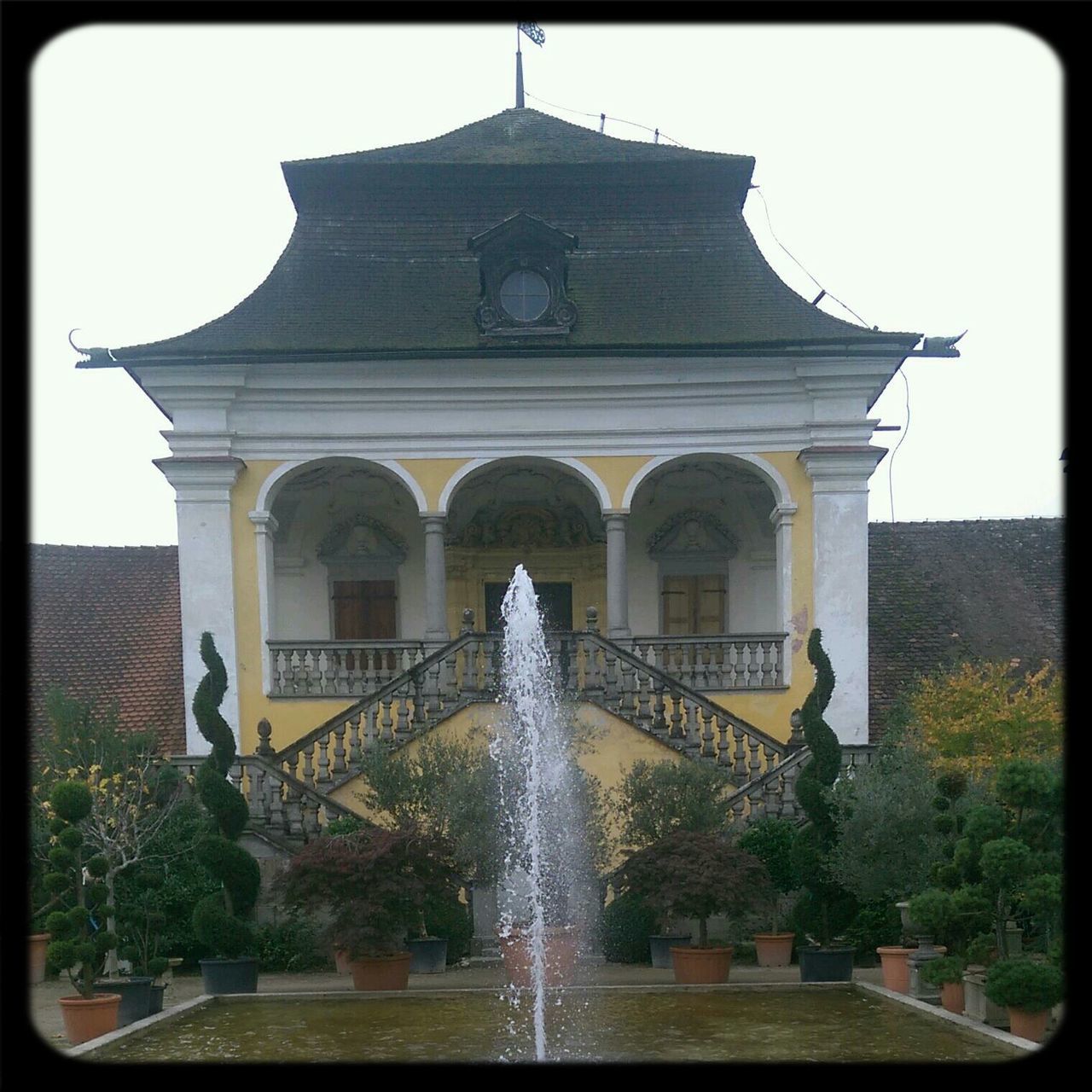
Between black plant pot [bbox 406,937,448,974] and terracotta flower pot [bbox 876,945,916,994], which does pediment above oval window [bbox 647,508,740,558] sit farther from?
terracotta flower pot [bbox 876,945,916,994]

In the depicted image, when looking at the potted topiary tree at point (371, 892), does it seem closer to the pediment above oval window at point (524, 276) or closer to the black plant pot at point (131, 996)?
the black plant pot at point (131, 996)

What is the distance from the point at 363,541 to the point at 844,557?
7212 mm

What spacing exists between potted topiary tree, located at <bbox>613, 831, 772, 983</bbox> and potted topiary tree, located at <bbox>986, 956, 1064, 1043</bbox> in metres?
4.17

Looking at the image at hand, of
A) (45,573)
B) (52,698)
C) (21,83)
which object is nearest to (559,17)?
(21,83)

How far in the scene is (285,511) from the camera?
78.9 ft

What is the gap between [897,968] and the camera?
46.4 ft

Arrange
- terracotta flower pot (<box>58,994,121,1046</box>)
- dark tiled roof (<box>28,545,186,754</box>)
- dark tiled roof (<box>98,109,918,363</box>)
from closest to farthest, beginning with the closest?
terracotta flower pot (<box>58,994,121,1046</box>)
dark tiled roof (<box>98,109,918,363</box>)
dark tiled roof (<box>28,545,186,754</box>)

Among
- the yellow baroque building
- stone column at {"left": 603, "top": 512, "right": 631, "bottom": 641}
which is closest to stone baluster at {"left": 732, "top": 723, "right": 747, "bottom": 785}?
the yellow baroque building

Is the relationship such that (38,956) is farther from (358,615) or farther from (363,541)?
(363,541)

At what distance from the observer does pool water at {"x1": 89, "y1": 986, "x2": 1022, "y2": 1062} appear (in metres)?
10.7

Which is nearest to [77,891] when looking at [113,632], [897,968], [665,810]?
[665,810]

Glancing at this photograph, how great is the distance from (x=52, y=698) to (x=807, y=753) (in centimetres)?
893

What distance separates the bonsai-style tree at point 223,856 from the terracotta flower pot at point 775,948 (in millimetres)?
5099

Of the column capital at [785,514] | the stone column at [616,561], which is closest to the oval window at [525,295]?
the stone column at [616,561]
